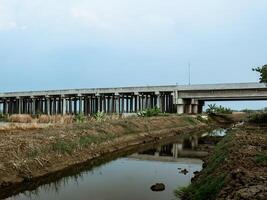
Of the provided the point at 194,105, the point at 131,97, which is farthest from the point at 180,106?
the point at 131,97

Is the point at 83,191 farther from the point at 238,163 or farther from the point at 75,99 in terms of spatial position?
the point at 75,99

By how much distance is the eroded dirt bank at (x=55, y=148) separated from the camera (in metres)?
15.1

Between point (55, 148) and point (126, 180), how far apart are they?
4869 mm

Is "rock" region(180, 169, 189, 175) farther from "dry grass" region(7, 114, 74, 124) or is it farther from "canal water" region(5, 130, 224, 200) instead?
"dry grass" region(7, 114, 74, 124)

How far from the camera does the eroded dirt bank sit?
15055 mm

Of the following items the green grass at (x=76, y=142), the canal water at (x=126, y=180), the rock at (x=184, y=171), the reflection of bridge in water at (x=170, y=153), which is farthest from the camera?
the reflection of bridge in water at (x=170, y=153)

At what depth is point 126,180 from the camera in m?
15.1

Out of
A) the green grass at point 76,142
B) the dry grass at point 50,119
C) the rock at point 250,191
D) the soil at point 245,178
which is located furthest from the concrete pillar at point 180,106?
the rock at point 250,191

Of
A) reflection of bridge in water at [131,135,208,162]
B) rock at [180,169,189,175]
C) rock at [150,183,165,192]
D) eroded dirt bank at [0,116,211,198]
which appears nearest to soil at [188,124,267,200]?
rock at [150,183,165,192]

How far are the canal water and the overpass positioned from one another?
43021mm

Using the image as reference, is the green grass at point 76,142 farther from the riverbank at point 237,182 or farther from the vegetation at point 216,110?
the vegetation at point 216,110

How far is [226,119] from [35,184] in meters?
51.6

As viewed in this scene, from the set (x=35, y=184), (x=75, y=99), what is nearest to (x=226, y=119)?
(x=75, y=99)

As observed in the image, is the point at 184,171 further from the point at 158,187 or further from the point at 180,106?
the point at 180,106
